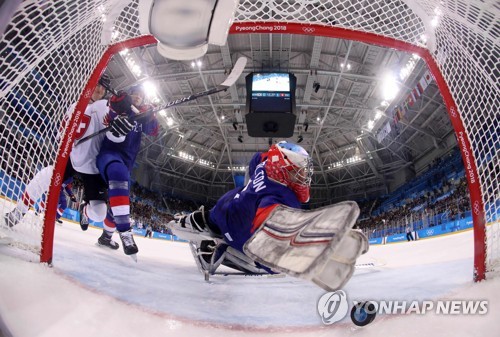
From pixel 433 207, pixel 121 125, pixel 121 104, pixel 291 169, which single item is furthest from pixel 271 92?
pixel 433 207

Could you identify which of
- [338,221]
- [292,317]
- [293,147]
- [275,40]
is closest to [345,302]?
[292,317]

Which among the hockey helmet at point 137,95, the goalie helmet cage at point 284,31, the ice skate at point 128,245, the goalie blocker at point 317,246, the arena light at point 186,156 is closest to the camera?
the goalie blocker at point 317,246

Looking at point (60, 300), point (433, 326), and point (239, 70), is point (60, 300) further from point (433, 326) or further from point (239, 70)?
point (239, 70)

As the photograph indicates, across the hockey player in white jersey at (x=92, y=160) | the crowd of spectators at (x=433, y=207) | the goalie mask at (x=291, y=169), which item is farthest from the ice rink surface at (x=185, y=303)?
the crowd of spectators at (x=433, y=207)

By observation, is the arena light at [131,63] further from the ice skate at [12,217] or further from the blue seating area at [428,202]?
the blue seating area at [428,202]

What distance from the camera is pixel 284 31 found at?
4.98 feet

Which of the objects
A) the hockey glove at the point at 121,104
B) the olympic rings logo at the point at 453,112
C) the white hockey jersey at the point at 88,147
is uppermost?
the olympic rings logo at the point at 453,112

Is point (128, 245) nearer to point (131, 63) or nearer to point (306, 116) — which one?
point (131, 63)

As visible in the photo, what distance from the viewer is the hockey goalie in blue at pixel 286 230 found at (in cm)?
60

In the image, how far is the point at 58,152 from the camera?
4.78 feet

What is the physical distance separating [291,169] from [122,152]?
133 cm

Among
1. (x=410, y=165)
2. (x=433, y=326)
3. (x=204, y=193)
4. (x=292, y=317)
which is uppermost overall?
(x=433, y=326)

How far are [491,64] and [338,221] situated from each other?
4.07ft

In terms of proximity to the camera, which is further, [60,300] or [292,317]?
[292,317]
